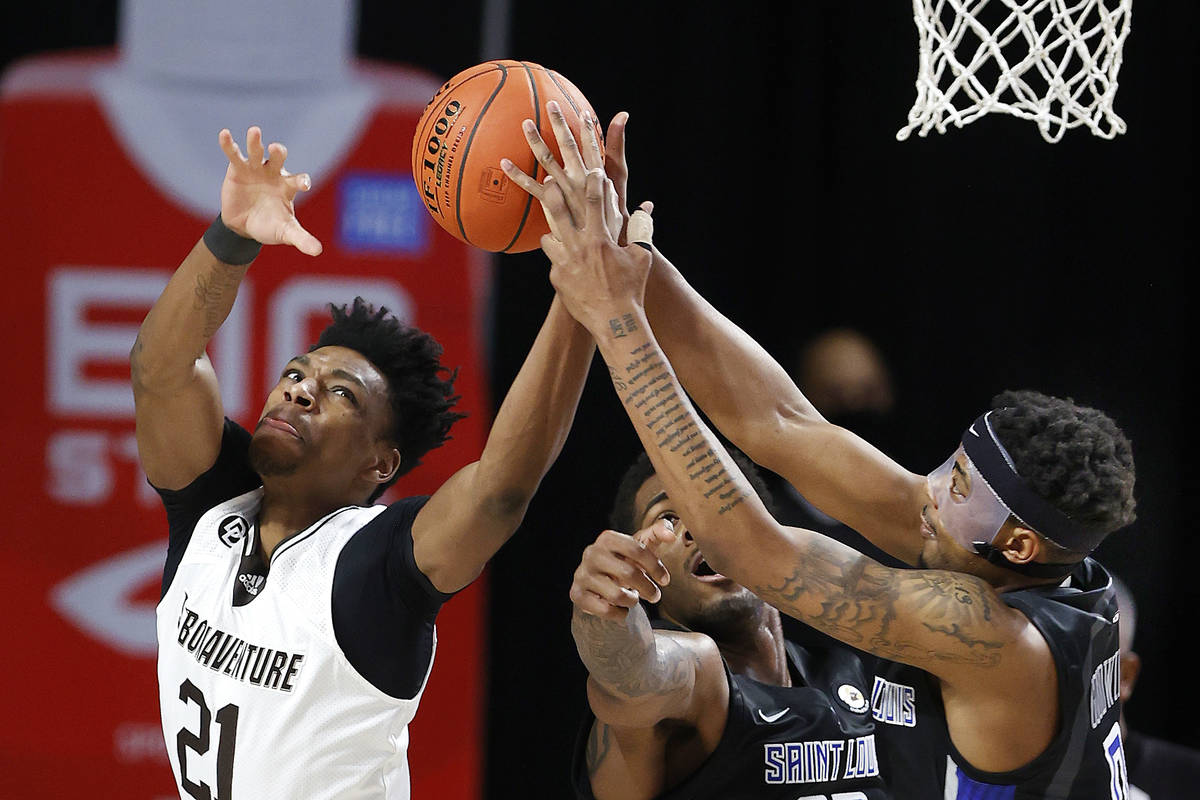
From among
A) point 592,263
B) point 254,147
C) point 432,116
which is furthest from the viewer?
point 254,147

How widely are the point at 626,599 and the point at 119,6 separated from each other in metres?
3.14

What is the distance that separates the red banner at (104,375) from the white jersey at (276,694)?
1.70m

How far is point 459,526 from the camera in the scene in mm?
2449

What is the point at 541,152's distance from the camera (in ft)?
7.22

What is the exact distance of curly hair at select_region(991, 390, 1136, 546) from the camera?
2203 mm

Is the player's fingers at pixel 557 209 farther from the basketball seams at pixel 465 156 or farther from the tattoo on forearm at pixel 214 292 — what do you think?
the tattoo on forearm at pixel 214 292

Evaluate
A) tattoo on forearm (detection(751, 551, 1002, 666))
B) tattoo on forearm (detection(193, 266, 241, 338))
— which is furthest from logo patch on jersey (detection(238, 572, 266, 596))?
tattoo on forearm (detection(751, 551, 1002, 666))

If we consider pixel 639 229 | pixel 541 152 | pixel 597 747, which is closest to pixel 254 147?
pixel 541 152

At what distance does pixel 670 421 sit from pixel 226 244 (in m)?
1.06

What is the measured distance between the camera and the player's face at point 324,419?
2.76 meters

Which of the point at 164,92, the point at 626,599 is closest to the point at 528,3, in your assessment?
the point at 164,92

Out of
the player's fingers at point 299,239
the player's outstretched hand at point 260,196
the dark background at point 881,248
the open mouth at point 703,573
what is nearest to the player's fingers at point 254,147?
the player's outstretched hand at point 260,196

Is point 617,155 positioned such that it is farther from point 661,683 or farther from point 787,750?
point 787,750

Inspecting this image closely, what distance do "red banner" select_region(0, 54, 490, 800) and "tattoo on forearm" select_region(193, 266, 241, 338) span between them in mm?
1637
